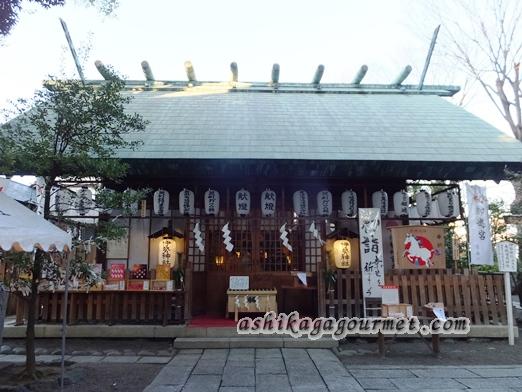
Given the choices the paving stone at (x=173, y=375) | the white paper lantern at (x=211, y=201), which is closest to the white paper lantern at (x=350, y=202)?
the white paper lantern at (x=211, y=201)

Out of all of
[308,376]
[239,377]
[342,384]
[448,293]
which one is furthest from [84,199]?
[448,293]

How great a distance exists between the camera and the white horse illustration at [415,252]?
394 inches

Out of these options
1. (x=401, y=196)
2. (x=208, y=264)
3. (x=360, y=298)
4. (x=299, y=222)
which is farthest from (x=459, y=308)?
(x=208, y=264)

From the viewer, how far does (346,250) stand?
11.9m

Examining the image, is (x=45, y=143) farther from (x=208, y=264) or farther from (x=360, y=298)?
(x=360, y=298)

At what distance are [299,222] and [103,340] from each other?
6049 mm

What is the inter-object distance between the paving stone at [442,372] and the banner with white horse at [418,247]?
319 cm

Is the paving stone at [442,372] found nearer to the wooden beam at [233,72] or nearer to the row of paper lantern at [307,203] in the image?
the row of paper lantern at [307,203]

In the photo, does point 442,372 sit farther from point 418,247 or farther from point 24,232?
point 24,232

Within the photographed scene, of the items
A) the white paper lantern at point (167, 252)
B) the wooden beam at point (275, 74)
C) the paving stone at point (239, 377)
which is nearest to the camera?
the paving stone at point (239, 377)

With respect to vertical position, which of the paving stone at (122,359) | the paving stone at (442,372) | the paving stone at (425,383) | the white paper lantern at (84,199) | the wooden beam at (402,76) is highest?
the wooden beam at (402,76)

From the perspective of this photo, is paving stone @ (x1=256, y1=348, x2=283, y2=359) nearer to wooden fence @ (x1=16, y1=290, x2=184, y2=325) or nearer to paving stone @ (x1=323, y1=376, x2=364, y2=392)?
paving stone @ (x1=323, y1=376, x2=364, y2=392)

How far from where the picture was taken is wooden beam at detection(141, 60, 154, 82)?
1460cm

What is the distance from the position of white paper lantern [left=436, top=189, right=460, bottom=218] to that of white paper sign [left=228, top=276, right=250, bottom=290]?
5791 mm
